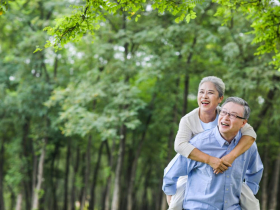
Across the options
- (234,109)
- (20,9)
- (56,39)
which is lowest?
(234,109)

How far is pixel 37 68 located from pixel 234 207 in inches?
703

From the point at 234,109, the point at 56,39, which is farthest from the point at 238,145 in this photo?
the point at 56,39

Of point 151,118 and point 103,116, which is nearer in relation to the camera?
point 103,116

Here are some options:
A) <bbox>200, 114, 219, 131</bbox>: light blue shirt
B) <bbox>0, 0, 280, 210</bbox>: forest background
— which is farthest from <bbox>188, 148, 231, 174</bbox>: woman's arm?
<bbox>0, 0, 280, 210</bbox>: forest background

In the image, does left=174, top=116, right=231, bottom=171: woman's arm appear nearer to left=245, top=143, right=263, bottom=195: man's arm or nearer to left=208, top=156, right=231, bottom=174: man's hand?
left=208, top=156, right=231, bottom=174: man's hand

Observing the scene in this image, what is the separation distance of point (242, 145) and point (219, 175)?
1.10 feet

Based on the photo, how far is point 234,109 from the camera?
3205 millimetres

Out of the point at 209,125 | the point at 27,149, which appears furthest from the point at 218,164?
the point at 27,149

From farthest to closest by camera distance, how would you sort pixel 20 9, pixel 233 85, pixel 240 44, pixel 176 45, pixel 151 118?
pixel 151 118
pixel 20 9
pixel 176 45
pixel 240 44
pixel 233 85

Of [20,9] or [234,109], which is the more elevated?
[20,9]

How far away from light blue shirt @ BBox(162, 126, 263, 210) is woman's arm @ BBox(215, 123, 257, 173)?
5 cm

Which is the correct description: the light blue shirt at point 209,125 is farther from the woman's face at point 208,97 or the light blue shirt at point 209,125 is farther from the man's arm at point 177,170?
the man's arm at point 177,170

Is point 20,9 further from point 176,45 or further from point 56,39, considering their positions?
point 56,39

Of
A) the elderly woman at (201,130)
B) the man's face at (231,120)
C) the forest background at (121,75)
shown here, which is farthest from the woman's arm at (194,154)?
the forest background at (121,75)
